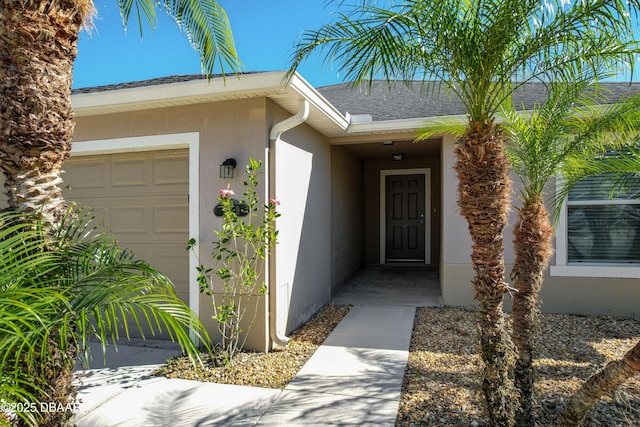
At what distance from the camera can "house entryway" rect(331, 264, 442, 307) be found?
6551 mm

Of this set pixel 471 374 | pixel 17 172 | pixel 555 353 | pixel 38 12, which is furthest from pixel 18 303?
pixel 555 353

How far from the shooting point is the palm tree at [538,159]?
2961 mm

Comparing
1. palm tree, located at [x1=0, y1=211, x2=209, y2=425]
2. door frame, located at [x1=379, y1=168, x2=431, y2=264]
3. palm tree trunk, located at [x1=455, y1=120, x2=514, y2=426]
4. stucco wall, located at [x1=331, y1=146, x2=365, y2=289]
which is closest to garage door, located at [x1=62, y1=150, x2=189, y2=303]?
palm tree, located at [x1=0, y1=211, x2=209, y2=425]

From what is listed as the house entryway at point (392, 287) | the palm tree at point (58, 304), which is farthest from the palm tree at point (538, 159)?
the house entryway at point (392, 287)

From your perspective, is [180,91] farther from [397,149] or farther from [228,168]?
[397,149]

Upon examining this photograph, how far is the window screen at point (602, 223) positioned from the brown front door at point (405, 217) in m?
4.37

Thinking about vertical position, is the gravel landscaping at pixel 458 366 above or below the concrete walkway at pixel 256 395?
above

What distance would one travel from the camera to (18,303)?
1.43 metres

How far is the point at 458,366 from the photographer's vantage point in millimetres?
3934

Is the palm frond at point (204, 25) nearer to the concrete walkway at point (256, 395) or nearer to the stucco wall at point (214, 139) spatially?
the stucco wall at point (214, 139)

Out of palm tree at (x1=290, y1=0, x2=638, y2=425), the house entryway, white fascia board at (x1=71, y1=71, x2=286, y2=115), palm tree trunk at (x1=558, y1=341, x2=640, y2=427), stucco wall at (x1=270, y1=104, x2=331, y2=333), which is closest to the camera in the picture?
palm tree trunk at (x1=558, y1=341, x2=640, y2=427)

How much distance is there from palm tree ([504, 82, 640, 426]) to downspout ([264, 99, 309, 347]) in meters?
2.11

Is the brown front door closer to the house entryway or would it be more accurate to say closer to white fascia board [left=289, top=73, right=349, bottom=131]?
the house entryway

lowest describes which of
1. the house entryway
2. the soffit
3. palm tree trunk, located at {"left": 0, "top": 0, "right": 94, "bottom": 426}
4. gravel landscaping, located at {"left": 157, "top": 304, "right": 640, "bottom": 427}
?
gravel landscaping, located at {"left": 157, "top": 304, "right": 640, "bottom": 427}
